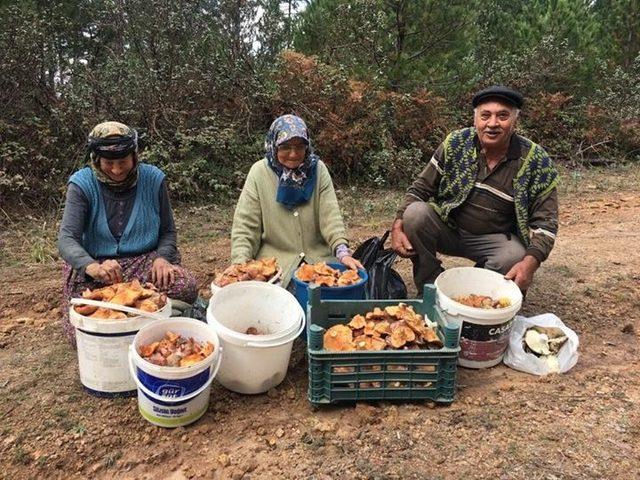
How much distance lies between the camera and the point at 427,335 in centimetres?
238

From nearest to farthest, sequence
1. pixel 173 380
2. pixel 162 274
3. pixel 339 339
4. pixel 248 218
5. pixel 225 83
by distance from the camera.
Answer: pixel 173 380 < pixel 339 339 < pixel 162 274 < pixel 248 218 < pixel 225 83

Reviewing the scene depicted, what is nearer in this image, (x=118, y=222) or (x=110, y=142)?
(x=110, y=142)

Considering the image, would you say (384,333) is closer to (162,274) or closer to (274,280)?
(274,280)

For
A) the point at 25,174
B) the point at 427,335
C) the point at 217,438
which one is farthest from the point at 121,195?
the point at 25,174

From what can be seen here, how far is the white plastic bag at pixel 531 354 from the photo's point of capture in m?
2.68

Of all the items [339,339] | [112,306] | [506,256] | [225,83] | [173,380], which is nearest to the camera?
[173,380]

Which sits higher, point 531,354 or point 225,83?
point 225,83

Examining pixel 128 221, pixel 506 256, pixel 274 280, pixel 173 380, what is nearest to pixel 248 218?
pixel 274 280

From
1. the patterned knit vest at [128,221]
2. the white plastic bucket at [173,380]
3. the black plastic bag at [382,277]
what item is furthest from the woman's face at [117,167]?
the black plastic bag at [382,277]

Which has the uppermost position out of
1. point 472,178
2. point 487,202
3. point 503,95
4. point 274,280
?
point 503,95

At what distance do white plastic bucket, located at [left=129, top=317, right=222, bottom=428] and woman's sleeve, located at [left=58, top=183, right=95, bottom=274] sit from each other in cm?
63

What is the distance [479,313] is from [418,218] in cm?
85

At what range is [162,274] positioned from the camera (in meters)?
2.84

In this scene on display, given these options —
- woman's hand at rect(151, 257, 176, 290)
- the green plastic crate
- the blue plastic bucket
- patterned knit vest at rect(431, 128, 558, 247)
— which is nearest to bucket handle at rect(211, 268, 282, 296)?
the blue plastic bucket
